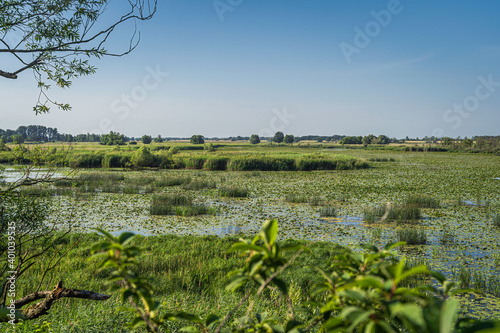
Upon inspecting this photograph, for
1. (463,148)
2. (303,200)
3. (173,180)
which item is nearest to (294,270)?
(303,200)

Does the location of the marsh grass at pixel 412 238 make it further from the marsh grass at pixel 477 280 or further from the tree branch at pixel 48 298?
the tree branch at pixel 48 298

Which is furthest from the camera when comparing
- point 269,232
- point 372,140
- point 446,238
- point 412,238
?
point 372,140

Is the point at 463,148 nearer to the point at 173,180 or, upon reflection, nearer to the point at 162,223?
the point at 173,180

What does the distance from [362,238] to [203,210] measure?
6154mm

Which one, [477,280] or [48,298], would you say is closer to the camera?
[48,298]

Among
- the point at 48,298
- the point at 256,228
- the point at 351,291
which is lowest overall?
the point at 256,228

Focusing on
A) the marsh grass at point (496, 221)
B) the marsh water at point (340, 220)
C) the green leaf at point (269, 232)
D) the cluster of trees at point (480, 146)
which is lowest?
the marsh water at point (340, 220)

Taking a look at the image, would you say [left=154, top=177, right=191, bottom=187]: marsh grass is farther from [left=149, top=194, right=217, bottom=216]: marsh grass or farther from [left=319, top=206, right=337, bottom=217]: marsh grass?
[left=319, top=206, right=337, bottom=217]: marsh grass

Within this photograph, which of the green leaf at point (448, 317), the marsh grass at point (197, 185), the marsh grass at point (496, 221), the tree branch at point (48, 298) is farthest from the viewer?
the marsh grass at point (197, 185)

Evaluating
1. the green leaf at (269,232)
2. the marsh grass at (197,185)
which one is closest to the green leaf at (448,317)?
the green leaf at (269,232)

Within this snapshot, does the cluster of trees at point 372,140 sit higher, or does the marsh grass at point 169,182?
the cluster of trees at point 372,140

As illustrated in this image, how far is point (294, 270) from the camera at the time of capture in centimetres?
654

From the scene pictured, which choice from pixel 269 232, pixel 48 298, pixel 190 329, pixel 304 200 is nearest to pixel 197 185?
pixel 304 200

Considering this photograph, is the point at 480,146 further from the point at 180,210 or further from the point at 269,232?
the point at 269,232
